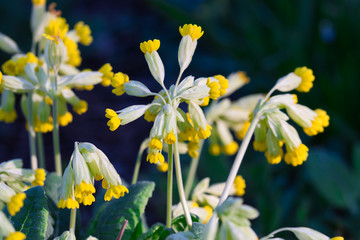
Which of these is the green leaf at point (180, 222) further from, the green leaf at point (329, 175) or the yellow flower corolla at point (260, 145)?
the green leaf at point (329, 175)

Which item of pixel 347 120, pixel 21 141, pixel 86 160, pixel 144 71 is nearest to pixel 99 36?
pixel 144 71

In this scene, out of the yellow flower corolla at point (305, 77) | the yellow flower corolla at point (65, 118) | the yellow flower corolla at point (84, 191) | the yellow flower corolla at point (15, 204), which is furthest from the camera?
the yellow flower corolla at point (65, 118)

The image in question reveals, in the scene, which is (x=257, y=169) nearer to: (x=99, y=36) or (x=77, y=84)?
(x=77, y=84)

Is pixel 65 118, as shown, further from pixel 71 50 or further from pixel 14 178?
pixel 14 178

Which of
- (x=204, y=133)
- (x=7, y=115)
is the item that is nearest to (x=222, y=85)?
(x=204, y=133)

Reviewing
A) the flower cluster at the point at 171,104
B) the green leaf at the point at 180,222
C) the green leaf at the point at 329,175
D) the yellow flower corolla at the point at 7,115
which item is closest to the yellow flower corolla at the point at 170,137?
the flower cluster at the point at 171,104

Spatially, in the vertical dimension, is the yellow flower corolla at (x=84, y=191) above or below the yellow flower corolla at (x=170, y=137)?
below
